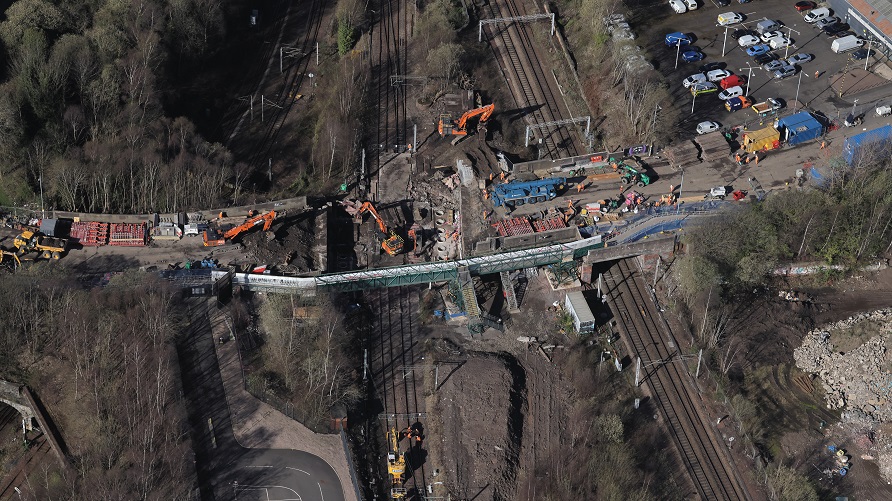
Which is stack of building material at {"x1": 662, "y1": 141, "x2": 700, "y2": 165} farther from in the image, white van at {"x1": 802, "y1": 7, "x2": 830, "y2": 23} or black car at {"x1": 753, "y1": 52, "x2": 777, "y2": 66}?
white van at {"x1": 802, "y1": 7, "x2": 830, "y2": 23}

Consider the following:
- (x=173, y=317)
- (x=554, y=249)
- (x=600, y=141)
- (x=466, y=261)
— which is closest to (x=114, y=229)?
(x=173, y=317)

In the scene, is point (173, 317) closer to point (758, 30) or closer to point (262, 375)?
point (262, 375)

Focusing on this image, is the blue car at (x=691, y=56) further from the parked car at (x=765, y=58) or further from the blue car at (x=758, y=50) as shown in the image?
the parked car at (x=765, y=58)

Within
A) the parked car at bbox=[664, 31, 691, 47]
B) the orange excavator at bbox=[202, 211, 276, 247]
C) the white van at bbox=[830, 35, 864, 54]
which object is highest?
the orange excavator at bbox=[202, 211, 276, 247]

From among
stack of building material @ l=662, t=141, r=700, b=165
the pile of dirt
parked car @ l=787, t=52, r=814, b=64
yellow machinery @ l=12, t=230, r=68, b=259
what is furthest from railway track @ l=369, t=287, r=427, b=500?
parked car @ l=787, t=52, r=814, b=64

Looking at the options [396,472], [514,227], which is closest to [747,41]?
[514,227]

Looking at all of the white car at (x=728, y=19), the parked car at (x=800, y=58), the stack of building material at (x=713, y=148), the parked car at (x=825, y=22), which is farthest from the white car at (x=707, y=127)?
the parked car at (x=825, y=22)
